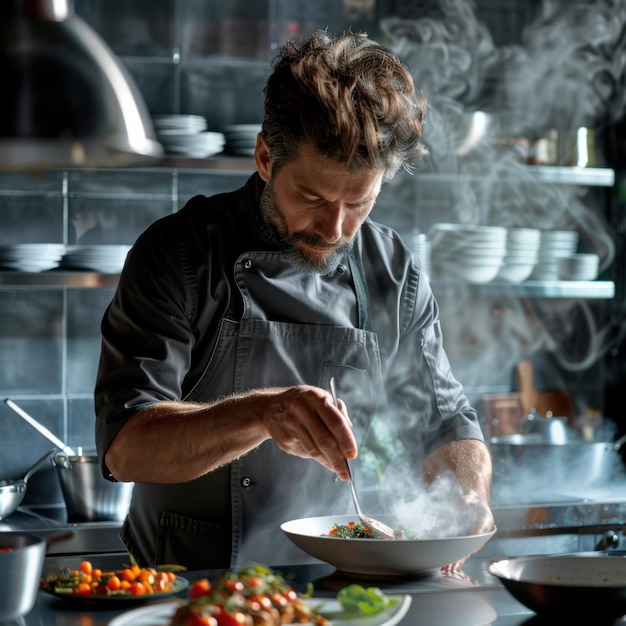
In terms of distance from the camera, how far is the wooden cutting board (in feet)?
13.4

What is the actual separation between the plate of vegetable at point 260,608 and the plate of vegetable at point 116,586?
0.11 meters

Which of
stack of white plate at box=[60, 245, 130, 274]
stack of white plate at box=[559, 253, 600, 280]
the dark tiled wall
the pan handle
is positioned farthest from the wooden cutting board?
the pan handle

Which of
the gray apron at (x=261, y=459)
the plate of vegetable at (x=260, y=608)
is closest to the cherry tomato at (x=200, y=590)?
the plate of vegetable at (x=260, y=608)

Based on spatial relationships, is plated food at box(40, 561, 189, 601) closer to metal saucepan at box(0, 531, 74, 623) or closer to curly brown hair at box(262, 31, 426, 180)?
metal saucepan at box(0, 531, 74, 623)

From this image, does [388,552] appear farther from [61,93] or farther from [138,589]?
[61,93]

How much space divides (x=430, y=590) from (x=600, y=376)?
9.31 ft

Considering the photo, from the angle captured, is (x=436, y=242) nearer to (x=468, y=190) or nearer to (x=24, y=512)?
(x=468, y=190)

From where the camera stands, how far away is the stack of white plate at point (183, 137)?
3.33m

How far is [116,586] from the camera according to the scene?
1.50 meters

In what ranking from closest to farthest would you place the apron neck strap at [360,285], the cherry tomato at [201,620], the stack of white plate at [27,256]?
the cherry tomato at [201,620] → the apron neck strap at [360,285] → the stack of white plate at [27,256]

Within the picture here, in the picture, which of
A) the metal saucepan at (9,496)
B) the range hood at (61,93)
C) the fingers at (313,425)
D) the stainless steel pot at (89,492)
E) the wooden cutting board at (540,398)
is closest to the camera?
the fingers at (313,425)

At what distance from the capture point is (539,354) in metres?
4.19

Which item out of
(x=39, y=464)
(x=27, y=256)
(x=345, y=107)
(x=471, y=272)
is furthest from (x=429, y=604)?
(x=471, y=272)

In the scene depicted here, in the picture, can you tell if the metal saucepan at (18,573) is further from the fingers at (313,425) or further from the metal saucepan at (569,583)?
the metal saucepan at (569,583)
